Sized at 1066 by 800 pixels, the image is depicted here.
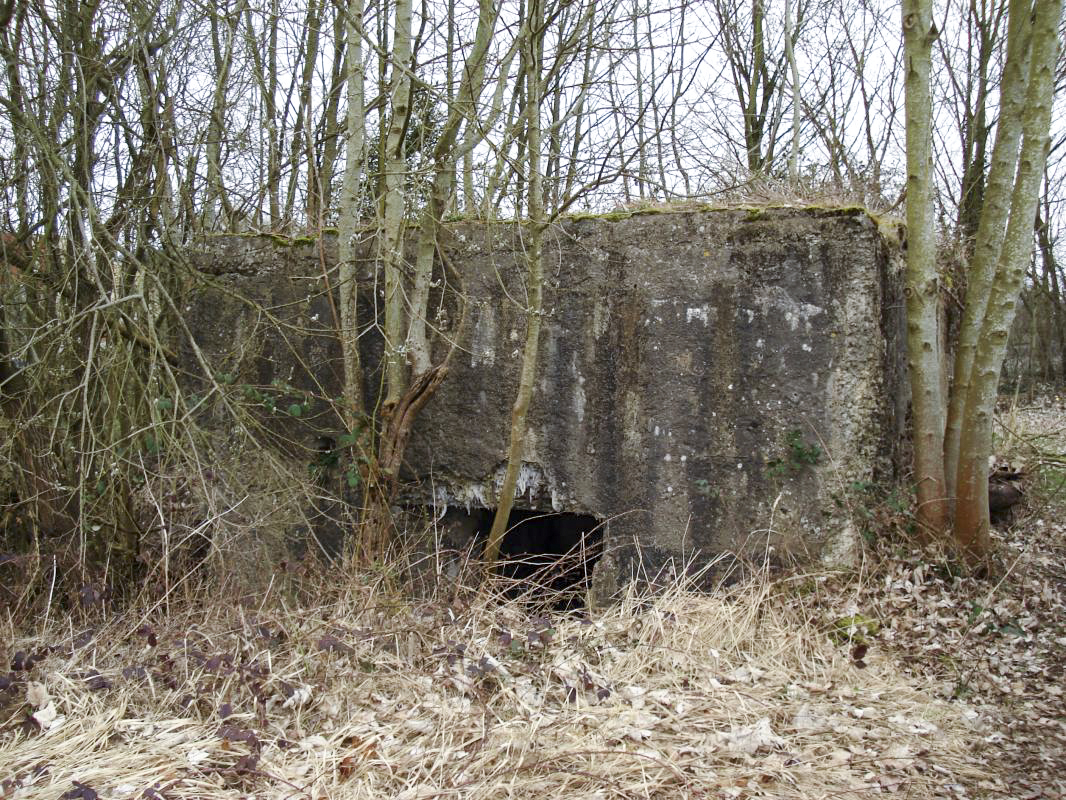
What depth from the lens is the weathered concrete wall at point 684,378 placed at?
5086 millimetres

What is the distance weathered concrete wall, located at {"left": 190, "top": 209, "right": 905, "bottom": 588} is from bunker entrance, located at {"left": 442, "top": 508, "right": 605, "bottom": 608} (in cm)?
22

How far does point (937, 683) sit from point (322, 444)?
389 centimetres

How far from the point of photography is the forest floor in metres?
3.21

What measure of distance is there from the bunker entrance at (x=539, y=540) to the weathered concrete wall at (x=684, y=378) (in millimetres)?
220

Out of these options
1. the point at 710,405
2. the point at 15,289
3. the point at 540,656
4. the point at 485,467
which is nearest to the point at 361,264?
the point at 485,467

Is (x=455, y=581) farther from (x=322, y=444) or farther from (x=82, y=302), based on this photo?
(x=82, y=302)

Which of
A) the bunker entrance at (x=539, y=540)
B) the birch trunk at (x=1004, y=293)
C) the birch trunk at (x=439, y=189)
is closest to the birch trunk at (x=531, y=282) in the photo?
the bunker entrance at (x=539, y=540)

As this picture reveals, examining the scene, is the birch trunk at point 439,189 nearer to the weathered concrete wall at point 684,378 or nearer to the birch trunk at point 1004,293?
the weathered concrete wall at point 684,378

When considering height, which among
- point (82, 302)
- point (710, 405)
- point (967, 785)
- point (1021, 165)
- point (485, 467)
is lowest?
point (967, 785)

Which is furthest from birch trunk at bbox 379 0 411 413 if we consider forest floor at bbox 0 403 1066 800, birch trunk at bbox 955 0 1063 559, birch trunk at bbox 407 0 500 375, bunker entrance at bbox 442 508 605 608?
birch trunk at bbox 955 0 1063 559

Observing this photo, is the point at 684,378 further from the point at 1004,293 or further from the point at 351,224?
the point at 351,224

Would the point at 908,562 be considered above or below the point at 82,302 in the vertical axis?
below

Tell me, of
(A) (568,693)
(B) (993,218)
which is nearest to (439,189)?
(A) (568,693)

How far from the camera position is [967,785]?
3.24 metres
